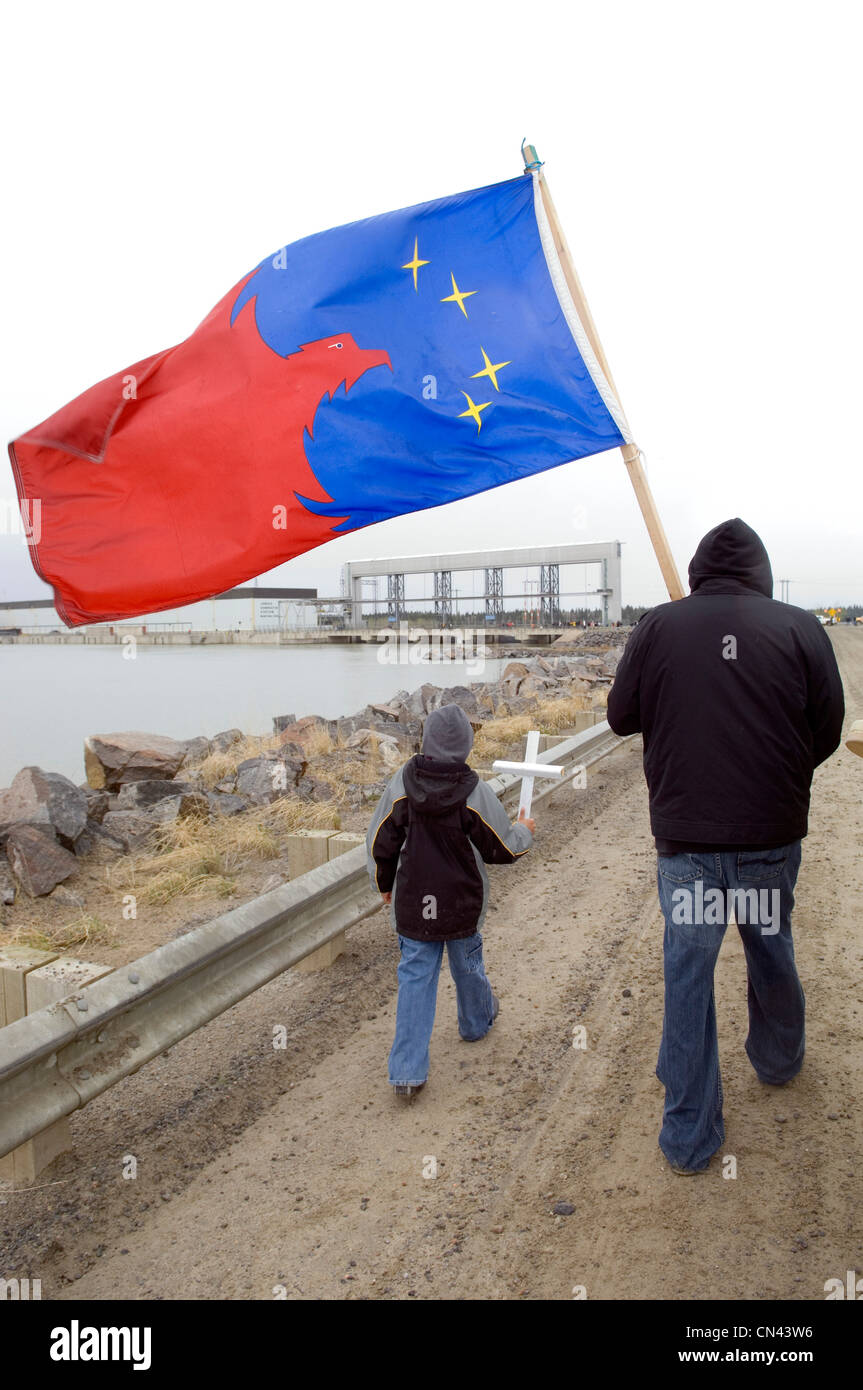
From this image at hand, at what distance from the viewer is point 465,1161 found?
10.3 feet

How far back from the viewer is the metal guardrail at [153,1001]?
2838 millimetres

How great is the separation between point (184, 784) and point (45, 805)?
2.17 metres

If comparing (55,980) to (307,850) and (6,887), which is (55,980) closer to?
(307,850)

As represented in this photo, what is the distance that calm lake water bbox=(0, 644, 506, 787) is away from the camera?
15141 mm

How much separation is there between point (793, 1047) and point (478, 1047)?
1386 millimetres

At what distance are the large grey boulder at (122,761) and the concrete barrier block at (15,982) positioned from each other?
23.1 ft

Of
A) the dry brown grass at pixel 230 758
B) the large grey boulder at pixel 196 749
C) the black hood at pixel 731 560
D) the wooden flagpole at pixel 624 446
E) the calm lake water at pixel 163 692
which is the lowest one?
the calm lake water at pixel 163 692

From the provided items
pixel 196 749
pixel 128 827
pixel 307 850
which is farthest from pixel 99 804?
pixel 196 749

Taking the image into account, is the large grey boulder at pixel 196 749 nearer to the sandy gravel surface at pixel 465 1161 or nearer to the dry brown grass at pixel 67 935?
the dry brown grass at pixel 67 935

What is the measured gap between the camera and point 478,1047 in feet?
13.2

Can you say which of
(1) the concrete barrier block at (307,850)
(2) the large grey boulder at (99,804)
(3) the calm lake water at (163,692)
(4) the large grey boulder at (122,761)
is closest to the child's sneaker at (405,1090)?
(1) the concrete barrier block at (307,850)
